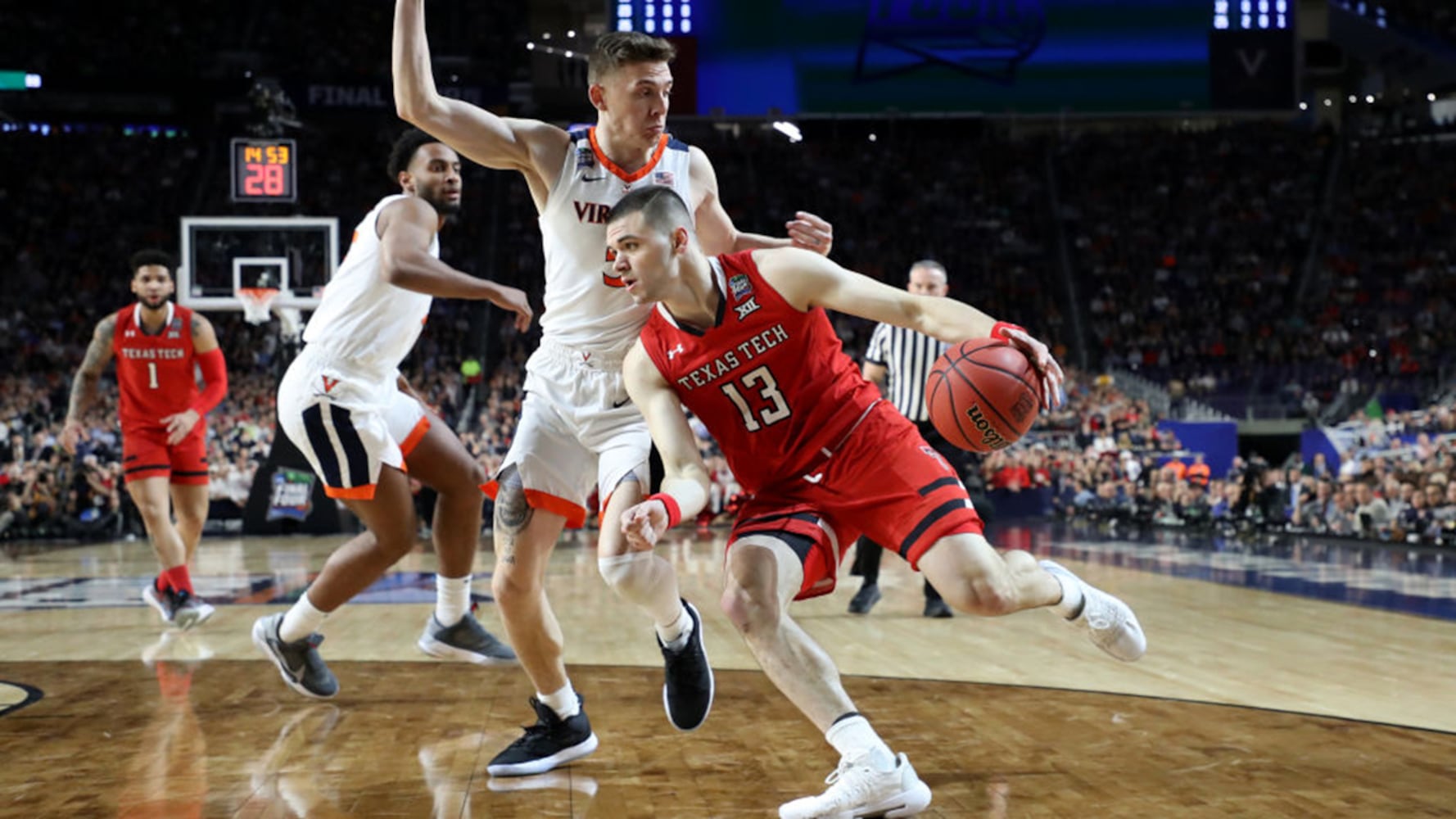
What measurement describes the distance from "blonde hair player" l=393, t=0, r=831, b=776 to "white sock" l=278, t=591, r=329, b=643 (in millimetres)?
1274

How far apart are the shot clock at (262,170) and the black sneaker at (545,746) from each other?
12.4 m

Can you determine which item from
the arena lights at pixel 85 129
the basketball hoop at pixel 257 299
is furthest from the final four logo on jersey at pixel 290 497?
the arena lights at pixel 85 129

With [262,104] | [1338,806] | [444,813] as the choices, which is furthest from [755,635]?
[262,104]

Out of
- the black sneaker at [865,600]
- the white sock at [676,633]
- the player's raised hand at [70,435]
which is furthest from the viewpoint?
the black sneaker at [865,600]

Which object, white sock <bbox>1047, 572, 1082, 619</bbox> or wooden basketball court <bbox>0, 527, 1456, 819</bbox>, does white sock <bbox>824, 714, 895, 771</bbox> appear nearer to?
wooden basketball court <bbox>0, 527, 1456, 819</bbox>

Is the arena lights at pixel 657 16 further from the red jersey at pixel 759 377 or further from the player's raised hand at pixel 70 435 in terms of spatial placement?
the red jersey at pixel 759 377

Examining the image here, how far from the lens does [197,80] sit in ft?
98.1

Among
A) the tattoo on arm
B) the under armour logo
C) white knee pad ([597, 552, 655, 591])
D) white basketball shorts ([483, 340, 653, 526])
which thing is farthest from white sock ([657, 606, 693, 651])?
the tattoo on arm

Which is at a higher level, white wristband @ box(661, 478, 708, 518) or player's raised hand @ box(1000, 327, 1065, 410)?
player's raised hand @ box(1000, 327, 1065, 410)

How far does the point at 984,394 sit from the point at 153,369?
19.6 feet

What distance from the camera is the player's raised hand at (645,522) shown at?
10.7 ft

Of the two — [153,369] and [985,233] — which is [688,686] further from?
[985,233]

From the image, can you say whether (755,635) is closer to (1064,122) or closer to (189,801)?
(189,801)

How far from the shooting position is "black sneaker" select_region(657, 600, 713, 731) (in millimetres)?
4156
